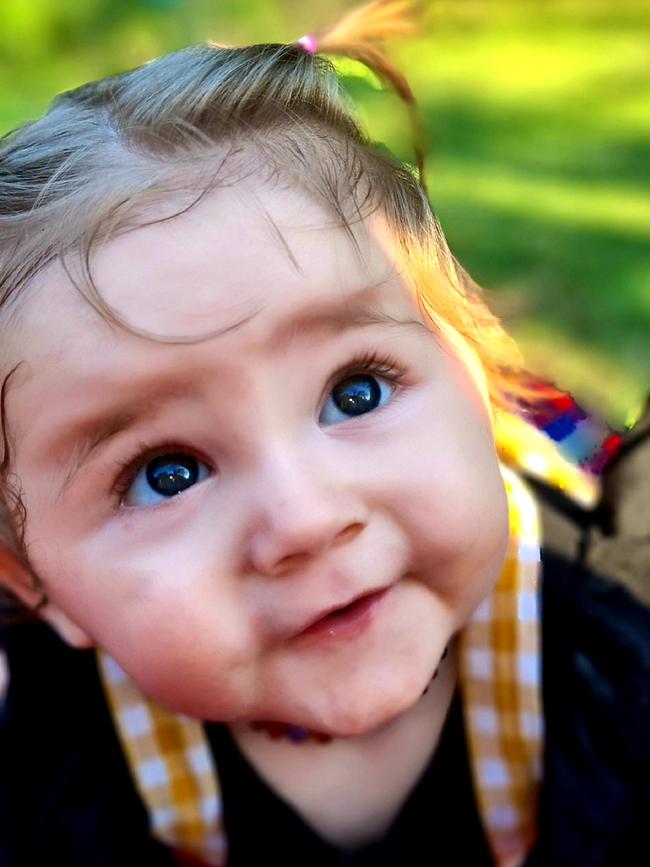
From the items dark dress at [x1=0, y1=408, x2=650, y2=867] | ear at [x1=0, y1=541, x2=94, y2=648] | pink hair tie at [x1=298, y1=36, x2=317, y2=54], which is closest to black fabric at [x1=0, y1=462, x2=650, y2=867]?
dark dress at [x1=0, y1=408, x2=650, y2=867]

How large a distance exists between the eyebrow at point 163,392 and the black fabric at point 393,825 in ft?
1.30

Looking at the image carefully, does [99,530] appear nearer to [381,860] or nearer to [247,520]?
[247,520]

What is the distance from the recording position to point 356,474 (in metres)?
0.79

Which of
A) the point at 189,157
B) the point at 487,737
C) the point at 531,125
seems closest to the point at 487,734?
the point at 487,737

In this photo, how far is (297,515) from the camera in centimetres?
75

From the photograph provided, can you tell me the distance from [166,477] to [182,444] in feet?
0.12

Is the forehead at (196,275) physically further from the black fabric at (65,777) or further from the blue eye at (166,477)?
the black fabric at (65,777)

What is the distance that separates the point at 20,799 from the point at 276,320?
2.20 feet

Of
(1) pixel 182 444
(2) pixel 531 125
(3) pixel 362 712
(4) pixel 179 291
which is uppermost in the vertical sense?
(4) pixel 179 291

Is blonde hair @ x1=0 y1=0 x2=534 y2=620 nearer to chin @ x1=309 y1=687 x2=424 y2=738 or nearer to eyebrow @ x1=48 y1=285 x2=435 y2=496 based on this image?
eyebrow @ x1=48 y1=285 x2=435 y2=496

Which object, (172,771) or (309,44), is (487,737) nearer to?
(172,771)

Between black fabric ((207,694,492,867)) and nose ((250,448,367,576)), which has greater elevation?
nose ((250,448,367,576))

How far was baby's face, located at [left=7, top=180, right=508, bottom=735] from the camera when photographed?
755 mm

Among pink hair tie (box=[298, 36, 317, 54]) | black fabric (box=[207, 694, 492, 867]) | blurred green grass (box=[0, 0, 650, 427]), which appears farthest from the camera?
blurred green grass (box=[0, 0, 650, 427])
